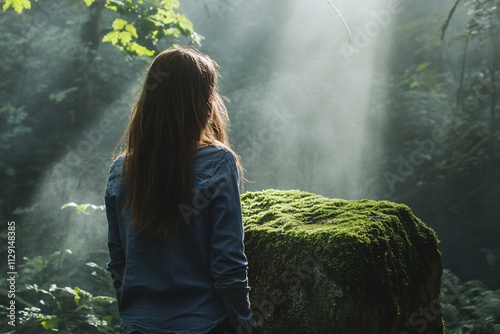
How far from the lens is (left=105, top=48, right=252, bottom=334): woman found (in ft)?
6.95

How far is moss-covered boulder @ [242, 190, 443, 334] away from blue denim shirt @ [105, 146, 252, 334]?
721 mm

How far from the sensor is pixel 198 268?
2160mm

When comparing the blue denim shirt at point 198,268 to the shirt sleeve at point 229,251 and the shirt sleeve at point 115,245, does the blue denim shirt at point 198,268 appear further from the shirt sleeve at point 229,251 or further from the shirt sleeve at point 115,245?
the shirt sleeve at point 115,245

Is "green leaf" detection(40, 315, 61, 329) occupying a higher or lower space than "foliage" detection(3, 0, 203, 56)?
lower

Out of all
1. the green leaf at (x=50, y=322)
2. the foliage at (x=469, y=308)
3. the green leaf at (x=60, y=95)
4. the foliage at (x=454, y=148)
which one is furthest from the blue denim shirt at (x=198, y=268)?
the green leaf at (x=60, y=95)

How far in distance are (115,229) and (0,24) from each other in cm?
1470

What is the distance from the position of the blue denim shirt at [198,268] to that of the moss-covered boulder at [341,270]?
721 millimetres

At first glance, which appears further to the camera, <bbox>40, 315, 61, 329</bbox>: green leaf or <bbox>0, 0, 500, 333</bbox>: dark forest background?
<bbox>0, 0, 500, 333</bbox>: dark forest background

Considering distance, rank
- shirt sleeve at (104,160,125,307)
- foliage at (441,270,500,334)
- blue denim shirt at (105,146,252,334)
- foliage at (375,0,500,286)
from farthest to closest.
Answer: foliage at (375,0,500,286) → foliage at (441,270,500,334) → shirt sleeve at (104,160,125,307) → blue denim shirt at (105,146,252,334)

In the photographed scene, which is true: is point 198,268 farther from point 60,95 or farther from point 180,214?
point 60,95

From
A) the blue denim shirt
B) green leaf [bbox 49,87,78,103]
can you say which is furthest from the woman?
green leaf [bbox 49,87,78,103]

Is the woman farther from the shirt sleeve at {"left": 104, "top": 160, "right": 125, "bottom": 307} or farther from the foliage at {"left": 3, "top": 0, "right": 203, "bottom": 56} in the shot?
the foliage at {"left": 3, "top": 0, "right": 203, "bottom": 56}

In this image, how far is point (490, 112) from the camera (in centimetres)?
1245

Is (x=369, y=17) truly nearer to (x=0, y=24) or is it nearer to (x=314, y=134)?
(x=314, y=134)
